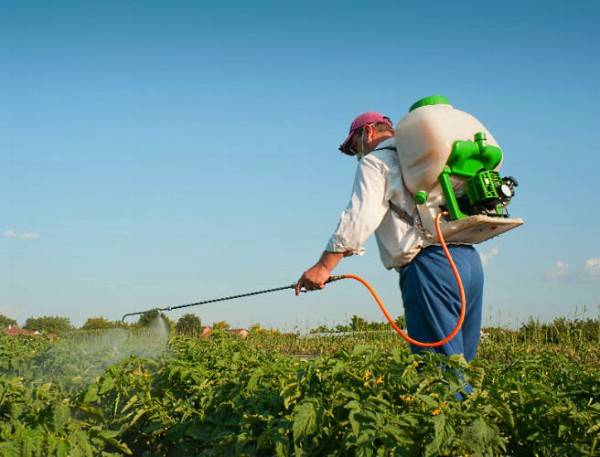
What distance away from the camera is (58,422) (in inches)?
111

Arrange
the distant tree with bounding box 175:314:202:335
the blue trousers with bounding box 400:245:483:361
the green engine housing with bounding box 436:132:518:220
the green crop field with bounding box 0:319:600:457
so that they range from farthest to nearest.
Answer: the distant tree with bounding box 175:314:202:335
the green engine housing with bounding box 436:132:518:220
the blue trousers with bounding box 400:245:483:361
the green crop field with bounding box 0:319:600:457

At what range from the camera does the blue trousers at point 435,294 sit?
3637mm

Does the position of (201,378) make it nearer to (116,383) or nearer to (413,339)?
(116,383)

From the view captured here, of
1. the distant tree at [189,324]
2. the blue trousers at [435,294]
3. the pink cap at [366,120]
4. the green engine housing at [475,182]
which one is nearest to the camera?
the blue trousers at [435,294]

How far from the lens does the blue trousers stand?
143 inches

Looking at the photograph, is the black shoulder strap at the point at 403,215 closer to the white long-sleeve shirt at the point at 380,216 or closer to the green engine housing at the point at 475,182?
the white long-sleeve shirt at the point at 380,216

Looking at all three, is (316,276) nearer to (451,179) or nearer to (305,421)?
(451,179)

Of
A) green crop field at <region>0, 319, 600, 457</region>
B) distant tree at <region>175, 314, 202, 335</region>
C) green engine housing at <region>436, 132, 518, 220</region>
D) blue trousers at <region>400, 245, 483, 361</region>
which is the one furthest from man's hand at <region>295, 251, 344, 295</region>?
distant tree at <region>175, 314, 202, 335</region>

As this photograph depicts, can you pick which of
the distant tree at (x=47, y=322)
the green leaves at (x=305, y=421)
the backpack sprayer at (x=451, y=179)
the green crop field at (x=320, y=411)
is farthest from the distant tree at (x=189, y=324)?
the green leaves at (x=305, y=421)

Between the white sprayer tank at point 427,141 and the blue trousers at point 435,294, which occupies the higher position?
the white sprayer tank at point 427,141

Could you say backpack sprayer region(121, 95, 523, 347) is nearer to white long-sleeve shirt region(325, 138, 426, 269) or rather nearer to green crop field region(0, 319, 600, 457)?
white long-sleeve shirt region(325, 138, 426, 269)

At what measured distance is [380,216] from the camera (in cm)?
375

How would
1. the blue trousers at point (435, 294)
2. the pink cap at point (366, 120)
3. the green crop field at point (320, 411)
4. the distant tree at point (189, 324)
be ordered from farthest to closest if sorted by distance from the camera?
the distant tree at point (189, 324) → the pink cap at point (366, 120) → the blue trousers at point (435, 294) → the green crop field at point (320, 411)

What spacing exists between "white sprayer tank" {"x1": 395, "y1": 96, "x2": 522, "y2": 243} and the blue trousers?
118 millimetres
